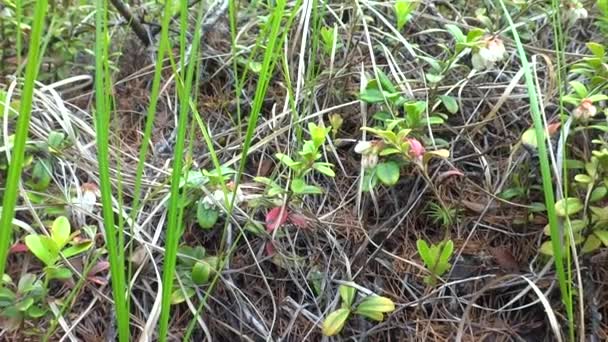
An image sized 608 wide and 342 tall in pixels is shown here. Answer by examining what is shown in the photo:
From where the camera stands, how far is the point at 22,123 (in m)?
0.68

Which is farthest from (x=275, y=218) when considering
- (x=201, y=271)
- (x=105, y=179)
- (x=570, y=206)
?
(x=570, y=206)

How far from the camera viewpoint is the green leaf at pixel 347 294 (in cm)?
97

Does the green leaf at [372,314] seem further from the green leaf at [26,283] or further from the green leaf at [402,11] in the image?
the green leaf at [402,11]

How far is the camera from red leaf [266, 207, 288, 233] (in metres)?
1.03

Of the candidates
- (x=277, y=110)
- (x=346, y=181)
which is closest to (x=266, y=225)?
(x=346, y=181)

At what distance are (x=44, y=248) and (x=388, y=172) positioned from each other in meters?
0.54

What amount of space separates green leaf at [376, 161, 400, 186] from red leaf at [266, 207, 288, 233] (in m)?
0.17

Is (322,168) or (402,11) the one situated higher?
(402,11)

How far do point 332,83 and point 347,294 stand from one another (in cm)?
51

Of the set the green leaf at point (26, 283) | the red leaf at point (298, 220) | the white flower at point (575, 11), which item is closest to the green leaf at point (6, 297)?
the green leaf at point (26, 283)

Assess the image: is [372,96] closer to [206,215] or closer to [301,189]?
[301,189]

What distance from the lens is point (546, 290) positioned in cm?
102

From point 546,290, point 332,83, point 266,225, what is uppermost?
point 332,83

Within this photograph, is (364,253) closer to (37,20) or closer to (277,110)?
(277,110)
